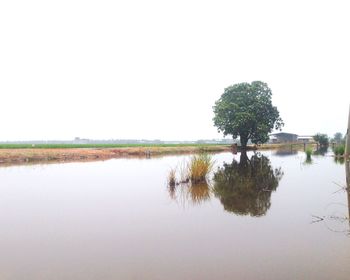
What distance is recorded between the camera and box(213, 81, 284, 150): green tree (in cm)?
5294

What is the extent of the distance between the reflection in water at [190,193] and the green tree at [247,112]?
126 feet

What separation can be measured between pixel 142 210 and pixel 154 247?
349cm

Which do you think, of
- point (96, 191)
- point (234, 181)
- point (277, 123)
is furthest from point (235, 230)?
point (277, 123)

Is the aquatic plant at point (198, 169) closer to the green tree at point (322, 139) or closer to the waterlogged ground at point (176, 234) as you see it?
the waterlogged ground at point (176, 234)

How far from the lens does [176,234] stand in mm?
7199

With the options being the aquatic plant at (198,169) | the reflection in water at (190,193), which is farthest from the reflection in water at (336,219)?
the aquatic plant at (198,169)

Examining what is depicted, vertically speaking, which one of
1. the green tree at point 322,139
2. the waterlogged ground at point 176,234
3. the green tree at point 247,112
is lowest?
the waterlogged ground at point 176,234

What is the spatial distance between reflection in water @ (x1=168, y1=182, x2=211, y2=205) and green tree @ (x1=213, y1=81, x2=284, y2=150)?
126 feet

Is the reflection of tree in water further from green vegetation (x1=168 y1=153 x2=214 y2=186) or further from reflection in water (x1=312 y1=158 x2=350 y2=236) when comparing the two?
reflection in water (x1=312 y1=158 x2=350 y2=236)

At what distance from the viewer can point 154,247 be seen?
630 cm

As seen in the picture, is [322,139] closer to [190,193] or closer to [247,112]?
[247,112]

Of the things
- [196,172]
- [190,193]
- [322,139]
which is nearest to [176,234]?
[190,193]

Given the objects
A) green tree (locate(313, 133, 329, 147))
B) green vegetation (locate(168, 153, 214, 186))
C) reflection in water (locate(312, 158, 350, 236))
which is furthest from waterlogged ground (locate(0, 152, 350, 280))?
green tree (locate(313, 133, 329, 147))

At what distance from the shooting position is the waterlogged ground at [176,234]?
5.17 meters
